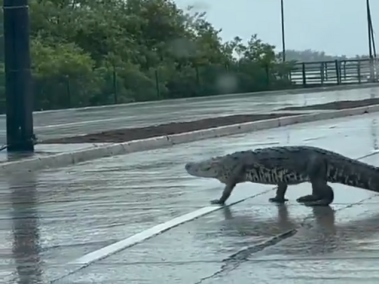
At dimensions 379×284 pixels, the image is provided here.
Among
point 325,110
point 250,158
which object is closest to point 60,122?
point 325,110

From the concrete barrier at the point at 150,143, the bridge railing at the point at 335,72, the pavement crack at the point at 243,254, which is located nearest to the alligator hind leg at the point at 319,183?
the pavement crack at the point at 243,254

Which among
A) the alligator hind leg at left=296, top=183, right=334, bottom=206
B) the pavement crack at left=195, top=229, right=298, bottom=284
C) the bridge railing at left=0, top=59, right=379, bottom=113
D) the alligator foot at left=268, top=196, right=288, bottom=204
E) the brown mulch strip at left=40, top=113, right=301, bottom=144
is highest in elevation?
the bridge railing at left=0, top=59, right=379, bottom=113

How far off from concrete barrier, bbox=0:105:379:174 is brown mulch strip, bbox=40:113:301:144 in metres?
0.53

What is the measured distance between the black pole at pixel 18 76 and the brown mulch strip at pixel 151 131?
1818 millimetres

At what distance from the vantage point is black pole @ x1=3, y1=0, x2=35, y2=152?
19.9 metres

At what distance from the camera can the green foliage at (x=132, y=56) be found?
46969mm

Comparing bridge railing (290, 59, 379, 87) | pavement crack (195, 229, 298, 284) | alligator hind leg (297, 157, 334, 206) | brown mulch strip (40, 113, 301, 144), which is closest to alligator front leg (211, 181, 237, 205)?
alligator hind leg (297, 157, 334, 206)

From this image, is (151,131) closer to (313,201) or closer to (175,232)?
(313,201)

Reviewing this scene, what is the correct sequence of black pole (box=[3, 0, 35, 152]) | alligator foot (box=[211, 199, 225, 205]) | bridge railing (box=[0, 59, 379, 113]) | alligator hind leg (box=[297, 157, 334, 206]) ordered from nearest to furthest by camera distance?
1. alligator hind leg (box=[297, 157, 334, 206])
2. alligator foot (box=[211, 199, 225, 205])
3. black pole (box=[3, 0, 35, 152])
4. bridge railing (box=[0, 59, 379, 113])

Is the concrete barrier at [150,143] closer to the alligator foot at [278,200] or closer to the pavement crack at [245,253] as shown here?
the alligator foot at [278,200]

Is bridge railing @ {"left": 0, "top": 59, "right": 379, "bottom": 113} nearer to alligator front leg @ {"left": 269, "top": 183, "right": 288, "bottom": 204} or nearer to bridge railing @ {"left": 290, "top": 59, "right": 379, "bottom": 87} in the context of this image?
bridge railing @ {"left": 290, "top": 59, "right": 379, "bottom": 87}

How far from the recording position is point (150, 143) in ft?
70.3

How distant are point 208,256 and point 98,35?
45556mm

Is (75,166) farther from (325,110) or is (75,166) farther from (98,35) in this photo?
(98,35)
